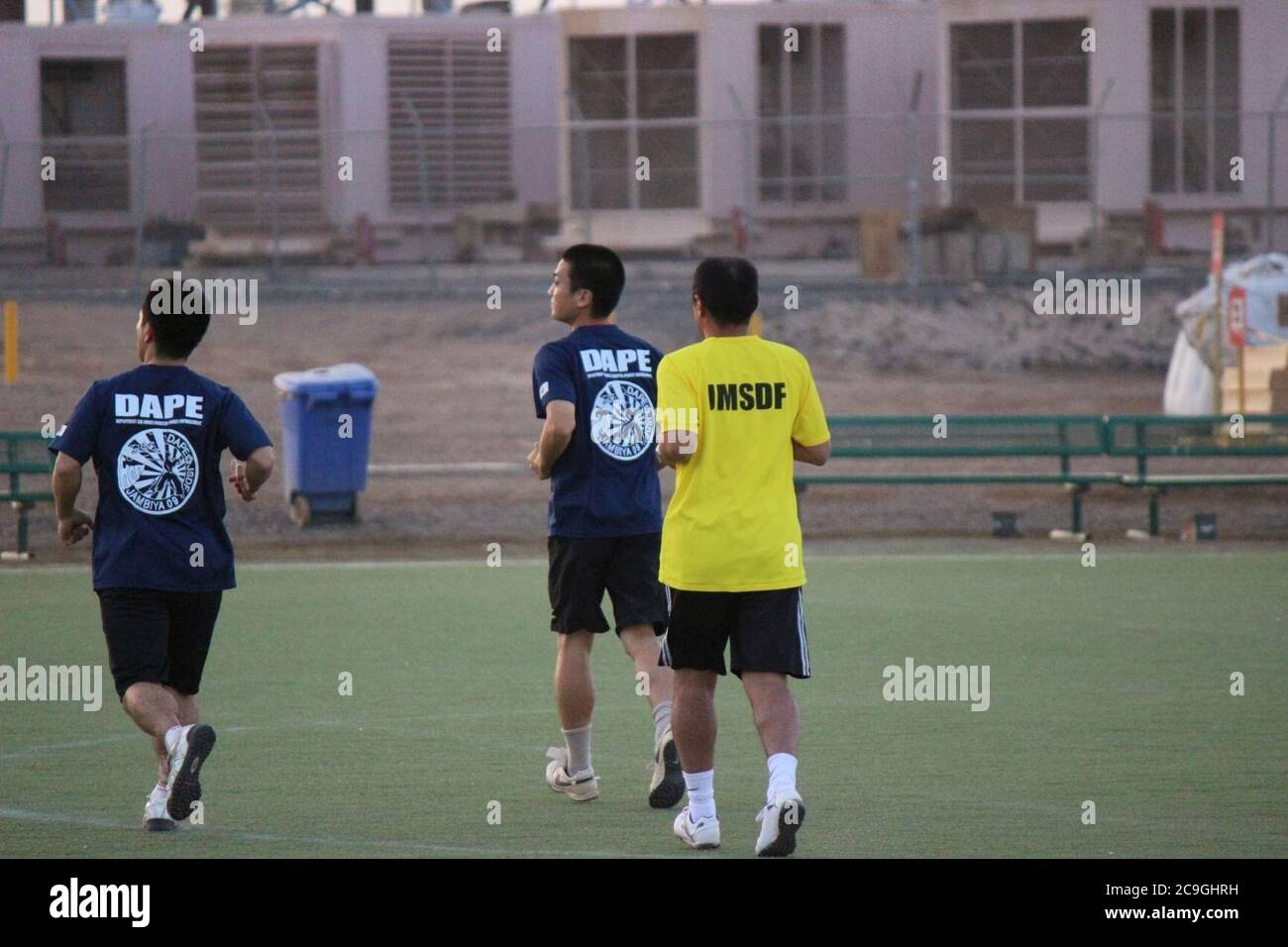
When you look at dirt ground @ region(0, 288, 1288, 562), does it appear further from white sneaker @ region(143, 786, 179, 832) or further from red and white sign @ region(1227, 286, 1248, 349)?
white sneaker @ region(143, 786, 179, 832)

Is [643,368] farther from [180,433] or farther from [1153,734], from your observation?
[1153,734]

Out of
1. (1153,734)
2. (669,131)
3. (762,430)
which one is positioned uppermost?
(669,131)

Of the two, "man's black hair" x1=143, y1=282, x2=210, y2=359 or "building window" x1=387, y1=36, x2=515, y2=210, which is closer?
"man's black hair" x1=143, y1=282, x2=210, y2=359

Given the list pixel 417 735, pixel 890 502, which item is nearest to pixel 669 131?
pixel 890 502

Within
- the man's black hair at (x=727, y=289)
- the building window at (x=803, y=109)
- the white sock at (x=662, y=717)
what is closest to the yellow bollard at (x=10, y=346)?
the building window at (x=803, y=109)

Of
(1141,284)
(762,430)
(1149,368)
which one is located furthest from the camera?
(1141,284)

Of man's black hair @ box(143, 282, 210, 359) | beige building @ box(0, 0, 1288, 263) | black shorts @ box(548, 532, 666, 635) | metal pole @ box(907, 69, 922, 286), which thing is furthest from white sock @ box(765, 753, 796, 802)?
beige building @ box(0, 0, 1288, 263)

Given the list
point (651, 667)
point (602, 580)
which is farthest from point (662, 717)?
point (602, 580)

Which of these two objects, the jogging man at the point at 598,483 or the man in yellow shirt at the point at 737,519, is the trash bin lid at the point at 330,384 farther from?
the man in yellow shirt at the point at 737,519

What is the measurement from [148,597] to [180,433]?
0.55 metres

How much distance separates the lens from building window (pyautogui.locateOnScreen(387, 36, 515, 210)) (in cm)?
3581

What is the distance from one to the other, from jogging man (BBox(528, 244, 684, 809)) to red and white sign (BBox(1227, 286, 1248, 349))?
13.4 m

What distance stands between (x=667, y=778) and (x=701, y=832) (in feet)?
2.52

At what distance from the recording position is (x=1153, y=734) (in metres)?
8.83
